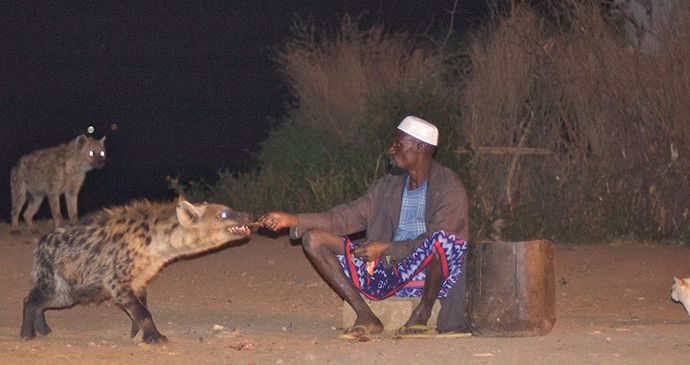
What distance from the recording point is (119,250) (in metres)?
5.58

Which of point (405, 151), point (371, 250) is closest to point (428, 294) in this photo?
point (371, 250)

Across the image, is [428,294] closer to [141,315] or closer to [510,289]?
[510,289]

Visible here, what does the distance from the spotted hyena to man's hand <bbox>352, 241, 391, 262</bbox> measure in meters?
0.81

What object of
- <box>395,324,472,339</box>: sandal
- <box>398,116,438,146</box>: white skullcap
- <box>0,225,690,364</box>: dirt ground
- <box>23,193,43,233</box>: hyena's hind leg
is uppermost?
<box>398,116,438,146</box>: white skullcap

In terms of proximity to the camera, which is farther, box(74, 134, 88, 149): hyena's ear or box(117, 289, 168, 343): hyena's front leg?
box(74, 134, 88, 149): hyena's ear

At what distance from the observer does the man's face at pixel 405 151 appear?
544 cm

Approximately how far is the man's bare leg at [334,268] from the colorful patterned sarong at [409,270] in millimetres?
78

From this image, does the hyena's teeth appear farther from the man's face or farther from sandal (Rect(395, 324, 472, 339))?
sandal (Rect(395, 324, 472, 339))

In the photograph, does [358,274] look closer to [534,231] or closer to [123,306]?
[123,306]

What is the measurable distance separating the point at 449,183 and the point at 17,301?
3445 mm

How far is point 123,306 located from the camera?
18.0 ft

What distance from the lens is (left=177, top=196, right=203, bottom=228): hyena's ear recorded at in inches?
219

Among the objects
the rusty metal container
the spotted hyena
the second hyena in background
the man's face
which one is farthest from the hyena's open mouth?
the second hyena in background

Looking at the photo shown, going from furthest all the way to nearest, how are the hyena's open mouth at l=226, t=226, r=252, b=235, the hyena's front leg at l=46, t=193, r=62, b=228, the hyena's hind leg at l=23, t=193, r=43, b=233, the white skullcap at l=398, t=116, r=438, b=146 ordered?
the hyena's hind leg at l=23, t=193, r=43, b=233 → the hyena's front leg at l=46, t=193, r=62, b=228 → the hyena's open mouth at l=226, t=226, r=252, b=235 → the white skullcap at l=398, t=116, r=438, b=146
